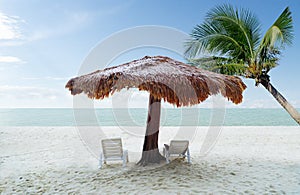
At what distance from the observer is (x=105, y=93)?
430 centimetres

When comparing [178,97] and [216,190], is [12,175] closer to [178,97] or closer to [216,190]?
[178,97]

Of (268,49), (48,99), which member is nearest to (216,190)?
(268,49)

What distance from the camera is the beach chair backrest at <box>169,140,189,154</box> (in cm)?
504

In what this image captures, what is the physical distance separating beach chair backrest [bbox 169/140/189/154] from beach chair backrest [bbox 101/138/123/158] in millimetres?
1155

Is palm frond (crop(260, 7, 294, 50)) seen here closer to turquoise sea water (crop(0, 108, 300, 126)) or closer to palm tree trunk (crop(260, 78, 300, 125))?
palm tree trunk (crop(260, 78, 300, 125))

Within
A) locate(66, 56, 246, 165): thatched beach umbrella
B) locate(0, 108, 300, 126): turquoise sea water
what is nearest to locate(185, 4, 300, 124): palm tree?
locate(66, 56, 246, 165): thatched beach umbrella

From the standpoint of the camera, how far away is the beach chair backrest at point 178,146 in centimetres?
504

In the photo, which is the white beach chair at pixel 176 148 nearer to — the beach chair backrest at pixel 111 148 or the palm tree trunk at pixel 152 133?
the palm tree trunk at pixel 152 133

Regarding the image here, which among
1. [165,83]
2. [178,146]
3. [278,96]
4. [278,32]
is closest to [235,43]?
[278,32]

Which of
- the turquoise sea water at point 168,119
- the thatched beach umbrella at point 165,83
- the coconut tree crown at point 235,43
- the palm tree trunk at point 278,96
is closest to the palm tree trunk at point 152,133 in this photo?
the thatched beach umbrella at point 165,83

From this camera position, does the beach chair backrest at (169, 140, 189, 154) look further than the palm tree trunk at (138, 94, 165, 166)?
No

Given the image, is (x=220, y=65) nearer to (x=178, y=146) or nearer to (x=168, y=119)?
(x=178, y=146)

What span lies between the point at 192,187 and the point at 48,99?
24827 mm

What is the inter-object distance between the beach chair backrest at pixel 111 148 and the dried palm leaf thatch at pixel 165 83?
1163mm
